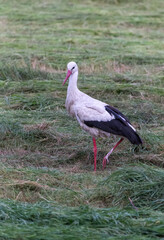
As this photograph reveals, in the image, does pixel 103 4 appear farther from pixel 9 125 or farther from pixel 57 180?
pixel 57 180

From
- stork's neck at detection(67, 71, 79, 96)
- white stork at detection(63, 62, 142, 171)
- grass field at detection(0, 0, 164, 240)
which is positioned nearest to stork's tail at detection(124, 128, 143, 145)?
white stork at detection(63, 62, 142, 171)

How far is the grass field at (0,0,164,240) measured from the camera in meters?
3.83

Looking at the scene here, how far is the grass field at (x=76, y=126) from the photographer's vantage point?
383cm

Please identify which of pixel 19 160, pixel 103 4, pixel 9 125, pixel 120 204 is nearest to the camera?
pixel 120 204

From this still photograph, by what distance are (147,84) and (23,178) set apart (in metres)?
4.20

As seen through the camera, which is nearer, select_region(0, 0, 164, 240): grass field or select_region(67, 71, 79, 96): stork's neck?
select_region(0, 0, 164, 240): grass field

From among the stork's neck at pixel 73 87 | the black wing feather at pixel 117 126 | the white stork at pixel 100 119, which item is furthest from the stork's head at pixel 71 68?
the black wing feather at pixel 117 126

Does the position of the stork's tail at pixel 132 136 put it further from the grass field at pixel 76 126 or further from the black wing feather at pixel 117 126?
the grass field at pixel 76 126

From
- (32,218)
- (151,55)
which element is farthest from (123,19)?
(32,218)

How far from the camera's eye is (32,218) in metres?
3.81

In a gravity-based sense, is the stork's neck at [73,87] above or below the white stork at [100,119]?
above

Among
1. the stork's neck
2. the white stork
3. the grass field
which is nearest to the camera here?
the grass field

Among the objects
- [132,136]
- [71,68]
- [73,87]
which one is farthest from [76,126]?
[132,136]

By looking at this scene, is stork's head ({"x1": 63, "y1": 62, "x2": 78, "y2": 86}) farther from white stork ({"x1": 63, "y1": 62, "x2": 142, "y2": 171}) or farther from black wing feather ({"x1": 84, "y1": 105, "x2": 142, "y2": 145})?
black wing feather ({"x1": 84, "y1": 105, "x2": 142, "y2": 145})
